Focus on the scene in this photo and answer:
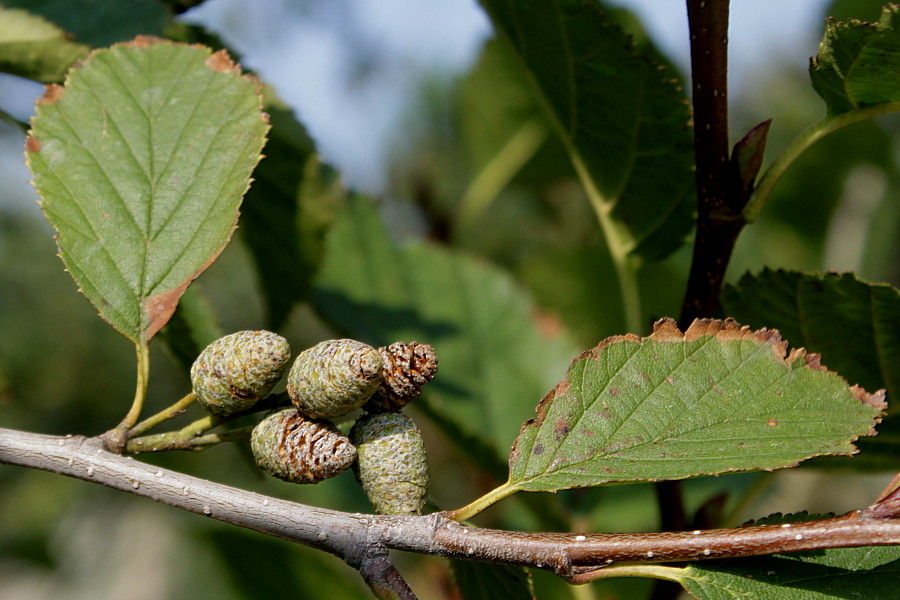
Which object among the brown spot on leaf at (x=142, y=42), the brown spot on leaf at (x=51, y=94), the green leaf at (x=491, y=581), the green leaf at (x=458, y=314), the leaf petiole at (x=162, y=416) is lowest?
the green leaf at (x=458, y=314)

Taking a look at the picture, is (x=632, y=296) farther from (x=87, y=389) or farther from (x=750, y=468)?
(x=87, y=389)

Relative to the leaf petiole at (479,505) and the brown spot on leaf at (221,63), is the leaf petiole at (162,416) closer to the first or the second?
the leaf petiole at (479,505)

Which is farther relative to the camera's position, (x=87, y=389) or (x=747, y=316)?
(x=87, y=389)

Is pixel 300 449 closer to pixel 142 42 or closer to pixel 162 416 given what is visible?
pixel 162 416

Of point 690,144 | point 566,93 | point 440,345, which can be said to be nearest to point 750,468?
point 690,144

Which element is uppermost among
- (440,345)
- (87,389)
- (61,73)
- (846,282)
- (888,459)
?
(61,73)

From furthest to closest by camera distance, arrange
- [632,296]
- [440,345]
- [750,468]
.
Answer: [440,345] < [632,296] < [750,468]

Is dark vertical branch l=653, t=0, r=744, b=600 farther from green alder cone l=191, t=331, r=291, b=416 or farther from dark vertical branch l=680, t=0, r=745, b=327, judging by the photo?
green alder cone l=191, t=331, r=291, b=416

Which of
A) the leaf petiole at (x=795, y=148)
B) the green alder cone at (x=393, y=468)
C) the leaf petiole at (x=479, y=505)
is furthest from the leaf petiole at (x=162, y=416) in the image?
the leaf petiole at (x=795, y=148)
